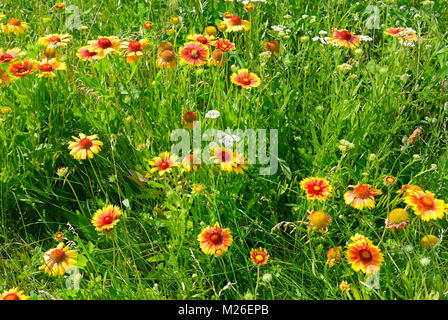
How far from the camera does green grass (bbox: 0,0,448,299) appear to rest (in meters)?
1.52

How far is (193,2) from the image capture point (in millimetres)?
2830

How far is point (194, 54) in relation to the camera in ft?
6.22

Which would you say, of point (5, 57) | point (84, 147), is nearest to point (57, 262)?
point (84, 147)

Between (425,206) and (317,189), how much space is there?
329 mm

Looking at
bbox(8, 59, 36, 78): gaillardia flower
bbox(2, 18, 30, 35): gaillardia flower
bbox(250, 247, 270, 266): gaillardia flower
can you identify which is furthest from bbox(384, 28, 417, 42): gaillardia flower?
bbox(2, 18, 30, 35): gaillardia flower

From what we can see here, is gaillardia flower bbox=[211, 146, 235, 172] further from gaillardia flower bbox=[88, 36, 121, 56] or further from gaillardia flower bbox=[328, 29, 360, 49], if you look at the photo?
gaillardia flower bbox=[328, 29, 360, 49]

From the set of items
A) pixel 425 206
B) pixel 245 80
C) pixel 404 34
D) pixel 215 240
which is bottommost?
pixel 215 240

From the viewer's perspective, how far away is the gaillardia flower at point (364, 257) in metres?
1.33

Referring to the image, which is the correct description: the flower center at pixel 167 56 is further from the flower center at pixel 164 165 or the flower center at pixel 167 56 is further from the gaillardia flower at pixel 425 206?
the gaillardia flower at pixel 425 206

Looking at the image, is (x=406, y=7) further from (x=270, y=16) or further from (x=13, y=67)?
(x=13, y=67)

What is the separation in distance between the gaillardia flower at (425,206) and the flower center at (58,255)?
3.45 feet

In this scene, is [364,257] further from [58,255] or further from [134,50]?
[134,50]
